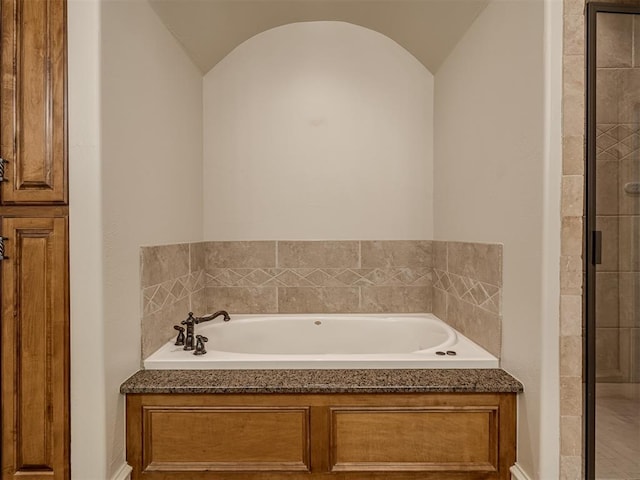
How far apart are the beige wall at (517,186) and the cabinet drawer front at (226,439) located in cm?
84

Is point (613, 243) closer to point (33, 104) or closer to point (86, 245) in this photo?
point (86, 245)

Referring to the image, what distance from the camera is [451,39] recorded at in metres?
2.29

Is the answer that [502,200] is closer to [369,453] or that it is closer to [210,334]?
[369,453]

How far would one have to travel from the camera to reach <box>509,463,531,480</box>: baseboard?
5.10ft

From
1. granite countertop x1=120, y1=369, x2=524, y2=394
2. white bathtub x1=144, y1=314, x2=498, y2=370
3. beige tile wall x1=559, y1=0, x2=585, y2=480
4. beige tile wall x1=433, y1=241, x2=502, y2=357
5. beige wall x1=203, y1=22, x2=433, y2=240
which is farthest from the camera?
beige wall x1=203, y1=22, x2=433, y2=240

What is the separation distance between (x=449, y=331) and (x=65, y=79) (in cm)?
202

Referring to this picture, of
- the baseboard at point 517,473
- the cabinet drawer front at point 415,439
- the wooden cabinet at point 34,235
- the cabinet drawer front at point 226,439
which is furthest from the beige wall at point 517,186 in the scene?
the wooden cabinet at point 34,235

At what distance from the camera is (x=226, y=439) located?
64.4 inches

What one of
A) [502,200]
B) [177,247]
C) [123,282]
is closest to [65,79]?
[123,282]

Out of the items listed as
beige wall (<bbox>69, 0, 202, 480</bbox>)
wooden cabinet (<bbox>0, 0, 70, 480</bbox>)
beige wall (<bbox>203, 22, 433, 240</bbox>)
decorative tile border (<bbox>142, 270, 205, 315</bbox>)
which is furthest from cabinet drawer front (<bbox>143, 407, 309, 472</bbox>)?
beige wall (<bbox>203, 22, 433, 240</bbox>)

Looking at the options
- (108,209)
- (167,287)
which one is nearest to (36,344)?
(108,209)

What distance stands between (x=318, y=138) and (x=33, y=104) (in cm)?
156

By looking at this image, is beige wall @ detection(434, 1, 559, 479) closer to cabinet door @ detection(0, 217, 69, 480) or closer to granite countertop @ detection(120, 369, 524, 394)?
granite countertop @ detection(120, 369, 524, 394)

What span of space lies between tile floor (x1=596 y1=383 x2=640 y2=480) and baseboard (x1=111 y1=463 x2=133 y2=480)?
1713mm
